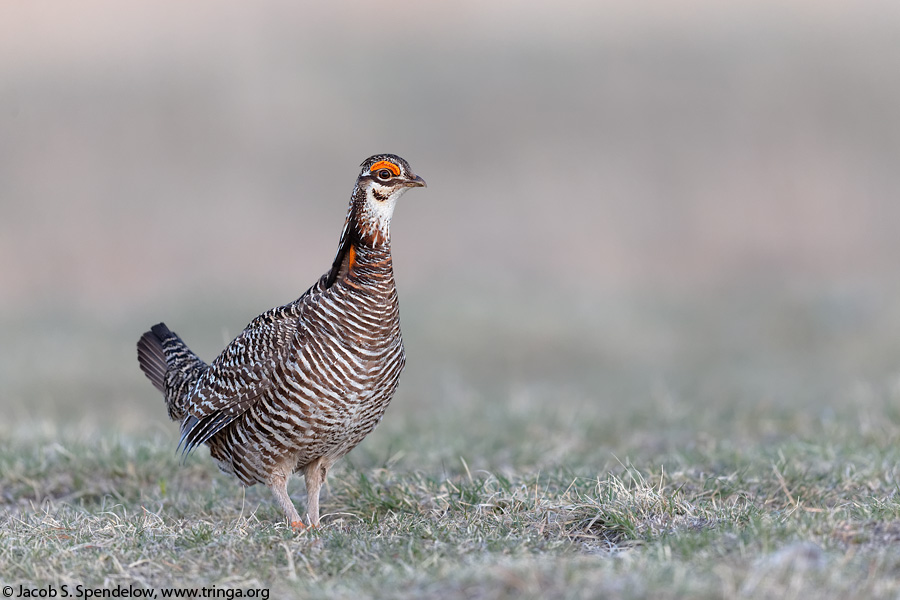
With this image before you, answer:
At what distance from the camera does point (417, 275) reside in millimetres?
14242

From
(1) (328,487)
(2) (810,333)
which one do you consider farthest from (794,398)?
(1) (328,487)

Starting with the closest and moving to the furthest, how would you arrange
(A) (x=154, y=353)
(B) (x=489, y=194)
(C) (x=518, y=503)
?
1. (C) (x=518, y=503)
2. (A) (x=154, y=353)
3. (B) (x=489, y=194)

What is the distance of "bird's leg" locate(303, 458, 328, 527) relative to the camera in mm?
4738

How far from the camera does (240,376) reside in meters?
4.51

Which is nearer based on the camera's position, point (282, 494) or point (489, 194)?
point (282, 494)

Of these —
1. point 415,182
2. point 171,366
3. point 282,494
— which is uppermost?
point 415,182

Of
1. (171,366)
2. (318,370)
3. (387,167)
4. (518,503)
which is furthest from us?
(171,366)

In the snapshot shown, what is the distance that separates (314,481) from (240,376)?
0.65m

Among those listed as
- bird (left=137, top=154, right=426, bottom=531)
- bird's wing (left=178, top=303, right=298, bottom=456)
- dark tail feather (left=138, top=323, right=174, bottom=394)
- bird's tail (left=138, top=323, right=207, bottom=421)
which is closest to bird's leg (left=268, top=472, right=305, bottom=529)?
bird (left=137, top=154, right=426, bottom=531)

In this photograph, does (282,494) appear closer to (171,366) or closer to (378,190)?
(171,366)

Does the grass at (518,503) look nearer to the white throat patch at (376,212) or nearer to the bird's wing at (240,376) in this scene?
the bird's wing at (240,376)

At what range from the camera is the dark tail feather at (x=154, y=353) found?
5.77m

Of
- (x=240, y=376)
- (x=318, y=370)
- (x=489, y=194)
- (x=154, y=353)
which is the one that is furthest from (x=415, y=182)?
(x=489, y=194)

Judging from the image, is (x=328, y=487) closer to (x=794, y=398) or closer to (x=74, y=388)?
(x=794, y=398)
